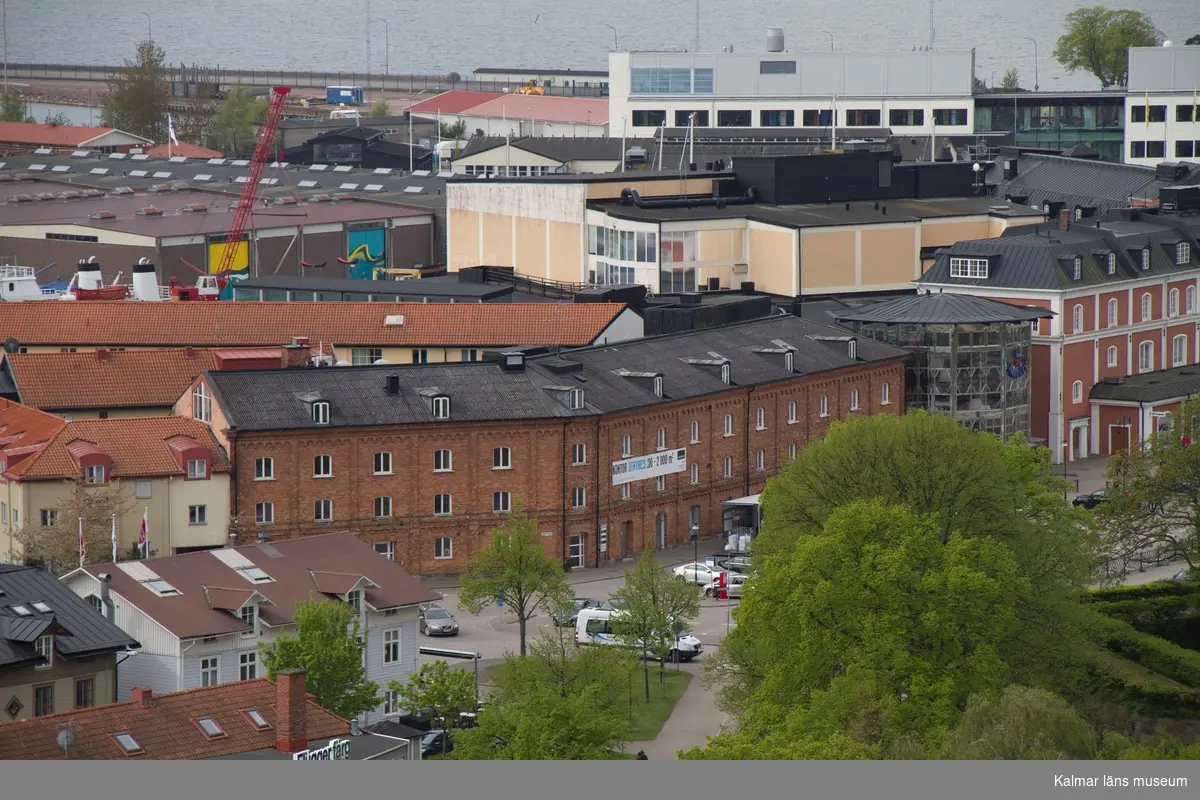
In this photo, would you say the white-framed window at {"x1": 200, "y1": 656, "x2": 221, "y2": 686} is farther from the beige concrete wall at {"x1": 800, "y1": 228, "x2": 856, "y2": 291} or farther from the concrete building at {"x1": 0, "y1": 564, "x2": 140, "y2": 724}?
the beige concrete wall at {"x1": 800, "y1": 228, "x2": 856, "y2": 291}

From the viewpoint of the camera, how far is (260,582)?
210ft

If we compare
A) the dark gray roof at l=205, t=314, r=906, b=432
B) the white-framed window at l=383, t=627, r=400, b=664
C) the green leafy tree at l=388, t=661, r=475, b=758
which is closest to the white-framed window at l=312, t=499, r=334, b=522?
the dark gray roof at l=205, t=314, r=906, b=432

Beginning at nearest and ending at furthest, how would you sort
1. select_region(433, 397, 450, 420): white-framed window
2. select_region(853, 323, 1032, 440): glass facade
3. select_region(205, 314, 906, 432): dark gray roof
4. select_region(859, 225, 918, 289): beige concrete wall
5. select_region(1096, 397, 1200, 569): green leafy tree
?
select_region(1096, 397, 1200, 569): green leafy tree
select_region(205, 314, 906, 432): dark gray roof
select_region(433, 397, 450, 420): white-framed window
select_region(853, 323, 1032, 440): glass facade
select_region(859, 225, 918, 289): beige concrete wall

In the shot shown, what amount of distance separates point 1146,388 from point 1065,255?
636cm

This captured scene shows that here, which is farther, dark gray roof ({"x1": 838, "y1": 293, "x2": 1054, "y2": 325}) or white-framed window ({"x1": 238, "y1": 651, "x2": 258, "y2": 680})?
dark gray roof ({"x1": 838, "y1": 293, "x2": 1054, "y2": 325})

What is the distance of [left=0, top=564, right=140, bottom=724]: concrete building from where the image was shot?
5488 centimetres

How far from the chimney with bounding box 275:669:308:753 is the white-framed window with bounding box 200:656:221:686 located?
9.64 metres

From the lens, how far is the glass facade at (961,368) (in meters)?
95.3

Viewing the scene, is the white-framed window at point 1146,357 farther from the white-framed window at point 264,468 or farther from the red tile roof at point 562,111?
the red tile roof at point 562,111

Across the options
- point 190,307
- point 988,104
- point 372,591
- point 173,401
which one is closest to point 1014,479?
point 372,591

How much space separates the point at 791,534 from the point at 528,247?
5665 cm

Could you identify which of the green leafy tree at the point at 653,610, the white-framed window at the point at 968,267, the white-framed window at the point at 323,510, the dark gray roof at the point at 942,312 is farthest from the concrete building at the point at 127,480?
the white-framed window at the point at 968,267

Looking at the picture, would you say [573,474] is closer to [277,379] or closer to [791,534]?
[277,379]

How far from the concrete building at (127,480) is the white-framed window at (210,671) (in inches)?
472
